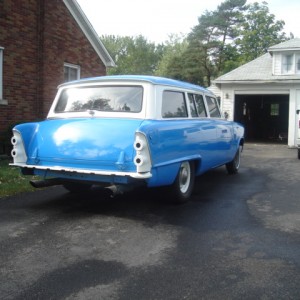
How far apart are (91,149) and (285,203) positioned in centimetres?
326

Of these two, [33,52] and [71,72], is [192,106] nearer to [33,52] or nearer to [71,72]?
[33,52]

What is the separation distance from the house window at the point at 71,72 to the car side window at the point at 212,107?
280 inches

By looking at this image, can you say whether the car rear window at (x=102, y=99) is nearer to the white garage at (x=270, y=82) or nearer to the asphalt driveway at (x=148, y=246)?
the asphalt driveway at (x=148, y=246)

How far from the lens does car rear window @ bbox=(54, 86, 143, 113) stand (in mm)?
5777

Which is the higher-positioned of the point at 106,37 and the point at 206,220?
the point at 106,37

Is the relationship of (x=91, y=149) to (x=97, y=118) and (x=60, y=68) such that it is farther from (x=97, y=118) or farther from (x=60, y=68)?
(x=60, y=68)

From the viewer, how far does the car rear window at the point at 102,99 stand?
578 cm

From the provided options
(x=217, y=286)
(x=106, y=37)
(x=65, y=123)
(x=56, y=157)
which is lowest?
(x=217, y=286)

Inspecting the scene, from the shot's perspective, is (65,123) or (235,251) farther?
(65,123)

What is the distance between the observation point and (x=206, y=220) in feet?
17.5

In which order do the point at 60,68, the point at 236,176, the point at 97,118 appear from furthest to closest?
the point at 60,68 → the point at 236,176 → the point at 97,118

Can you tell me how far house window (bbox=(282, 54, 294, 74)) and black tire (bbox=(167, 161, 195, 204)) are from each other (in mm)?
15765

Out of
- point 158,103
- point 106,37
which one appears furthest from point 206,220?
point 106,37

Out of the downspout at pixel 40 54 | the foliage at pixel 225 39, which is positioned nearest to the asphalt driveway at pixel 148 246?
the downspout at pixel 40 54
